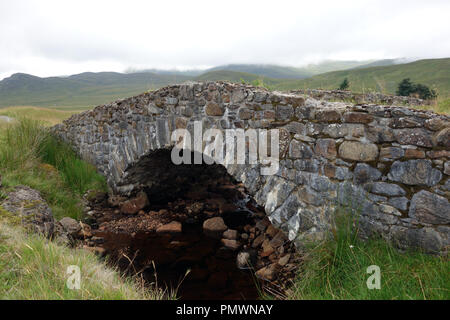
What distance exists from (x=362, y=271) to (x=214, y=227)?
3.91 meters

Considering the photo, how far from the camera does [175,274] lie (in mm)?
4695

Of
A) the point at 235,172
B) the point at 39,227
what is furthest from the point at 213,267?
the point at 39,227

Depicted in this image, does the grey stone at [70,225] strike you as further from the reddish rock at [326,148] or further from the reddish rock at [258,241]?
the reddish rock at [326,148]

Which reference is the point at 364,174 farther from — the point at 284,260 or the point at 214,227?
the point at 214,227

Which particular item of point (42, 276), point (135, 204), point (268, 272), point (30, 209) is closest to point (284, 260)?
point (268, 272)

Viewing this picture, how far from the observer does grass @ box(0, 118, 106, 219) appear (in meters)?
6.20

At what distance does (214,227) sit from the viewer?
6.38m

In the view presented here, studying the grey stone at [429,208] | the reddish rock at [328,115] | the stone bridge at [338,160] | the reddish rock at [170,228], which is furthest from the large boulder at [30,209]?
the grey stone at [429,208]

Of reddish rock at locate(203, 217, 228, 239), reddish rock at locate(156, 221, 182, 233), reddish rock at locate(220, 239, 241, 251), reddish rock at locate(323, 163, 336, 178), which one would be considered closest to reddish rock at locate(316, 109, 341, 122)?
reddish rock at locate(323, 163, 336, 178)

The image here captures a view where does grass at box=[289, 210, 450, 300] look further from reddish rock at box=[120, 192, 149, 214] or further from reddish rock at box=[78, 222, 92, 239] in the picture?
reddish rock at box=[120, 192, 149, 214]

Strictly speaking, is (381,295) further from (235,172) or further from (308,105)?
(235,172)

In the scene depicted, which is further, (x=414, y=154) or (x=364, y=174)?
(x=364, y=174)

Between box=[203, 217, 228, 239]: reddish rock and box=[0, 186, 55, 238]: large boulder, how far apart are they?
2.99 metres
